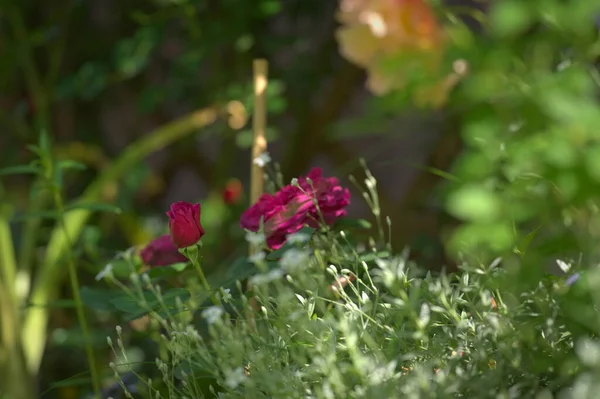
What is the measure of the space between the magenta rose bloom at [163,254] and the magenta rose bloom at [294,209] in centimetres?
12

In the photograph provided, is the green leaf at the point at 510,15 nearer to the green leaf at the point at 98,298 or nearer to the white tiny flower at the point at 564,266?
the white tiny flower at the point at 564,266

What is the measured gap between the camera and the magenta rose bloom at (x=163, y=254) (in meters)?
0.96

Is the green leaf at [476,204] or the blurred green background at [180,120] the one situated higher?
the green leaf at [476,204]

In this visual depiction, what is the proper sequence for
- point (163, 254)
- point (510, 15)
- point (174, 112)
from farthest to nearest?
point (174, 112)
point (163, 254)
point (510, 15)

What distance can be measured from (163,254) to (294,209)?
20 centimetres

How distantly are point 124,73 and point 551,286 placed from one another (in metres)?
1.39

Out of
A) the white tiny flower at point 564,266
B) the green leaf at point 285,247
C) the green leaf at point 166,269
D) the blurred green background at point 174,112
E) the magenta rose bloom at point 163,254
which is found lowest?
the blurred green background at point 174,112

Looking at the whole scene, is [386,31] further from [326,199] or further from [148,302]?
[148,302]

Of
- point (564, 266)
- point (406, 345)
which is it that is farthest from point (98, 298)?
point (564, 266)

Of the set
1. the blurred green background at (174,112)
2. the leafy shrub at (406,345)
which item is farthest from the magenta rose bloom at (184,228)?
the blurred green background at (174,112)

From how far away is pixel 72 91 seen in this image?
1.86 meters

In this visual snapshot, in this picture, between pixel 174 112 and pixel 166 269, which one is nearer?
pixel 166 269

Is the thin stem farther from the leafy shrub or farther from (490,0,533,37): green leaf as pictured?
(490,0,533,37): green leaf

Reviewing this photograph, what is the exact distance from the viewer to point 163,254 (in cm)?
96
